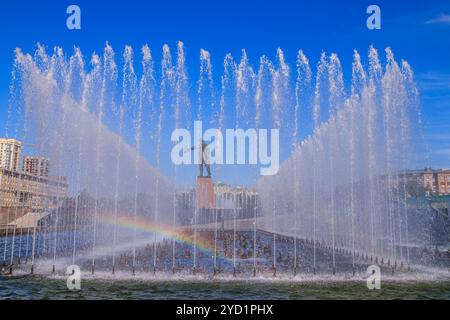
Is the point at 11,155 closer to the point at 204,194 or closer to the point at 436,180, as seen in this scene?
the point at 204,194

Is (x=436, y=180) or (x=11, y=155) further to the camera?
(x=436, y=180)

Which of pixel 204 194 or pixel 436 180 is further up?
pixel 436 180

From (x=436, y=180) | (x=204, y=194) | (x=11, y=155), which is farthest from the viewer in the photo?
(x=436, y=180)

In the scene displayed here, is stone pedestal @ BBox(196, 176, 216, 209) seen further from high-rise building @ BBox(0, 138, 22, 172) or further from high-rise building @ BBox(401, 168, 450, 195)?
high-rise building @ BBox(401, 168, 450, 195)

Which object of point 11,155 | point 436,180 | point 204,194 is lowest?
point 204,194

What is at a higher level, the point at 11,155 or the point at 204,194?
the point at 11,155

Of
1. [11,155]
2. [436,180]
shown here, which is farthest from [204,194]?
[436,180]

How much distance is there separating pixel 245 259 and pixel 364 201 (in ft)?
80.7

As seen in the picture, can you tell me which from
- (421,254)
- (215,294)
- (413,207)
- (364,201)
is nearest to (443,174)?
(413,207)

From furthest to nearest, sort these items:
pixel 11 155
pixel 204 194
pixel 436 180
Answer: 1. pixel 436 180
2. pixel 11 155
3. pixel 204 194

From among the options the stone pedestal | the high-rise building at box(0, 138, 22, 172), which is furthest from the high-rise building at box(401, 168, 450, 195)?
the high-rise building at box(0, 138, 22, 172)

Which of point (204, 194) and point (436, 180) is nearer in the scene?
point (204, 194)

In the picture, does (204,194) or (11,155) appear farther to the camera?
(11,155)
